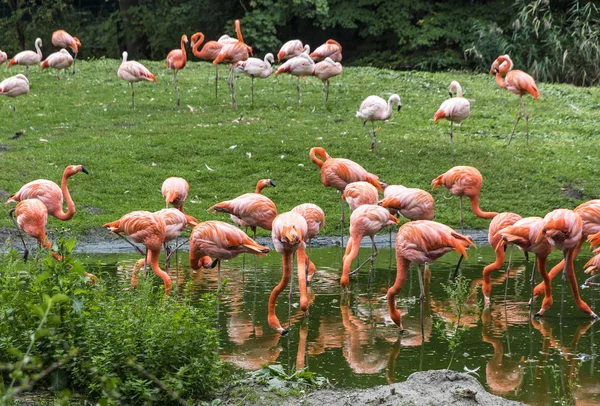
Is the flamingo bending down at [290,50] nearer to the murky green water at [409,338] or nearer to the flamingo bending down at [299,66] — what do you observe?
the flamingo bending down at [299,66]

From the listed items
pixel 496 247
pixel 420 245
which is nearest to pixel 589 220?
pixel 496 247

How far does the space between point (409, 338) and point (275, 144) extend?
724 cm

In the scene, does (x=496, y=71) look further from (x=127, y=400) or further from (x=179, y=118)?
(x=127, y=400)

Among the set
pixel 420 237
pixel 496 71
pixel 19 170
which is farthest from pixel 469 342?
pixel 496 71

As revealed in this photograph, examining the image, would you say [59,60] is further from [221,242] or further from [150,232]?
[221,242]

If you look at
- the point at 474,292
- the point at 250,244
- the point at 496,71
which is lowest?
the point at 474,292

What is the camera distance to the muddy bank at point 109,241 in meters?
10.1

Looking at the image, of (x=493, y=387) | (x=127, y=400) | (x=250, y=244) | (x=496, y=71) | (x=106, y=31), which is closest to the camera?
(x=127, y=400)

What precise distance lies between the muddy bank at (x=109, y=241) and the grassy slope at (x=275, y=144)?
8.3 inches

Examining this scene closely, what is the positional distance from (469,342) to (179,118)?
31.8 feet

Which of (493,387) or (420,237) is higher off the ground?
(420,237)

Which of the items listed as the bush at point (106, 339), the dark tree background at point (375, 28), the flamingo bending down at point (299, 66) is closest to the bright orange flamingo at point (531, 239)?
the bush at point (106, 339)

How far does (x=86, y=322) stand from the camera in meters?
4.86

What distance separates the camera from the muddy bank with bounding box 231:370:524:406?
4668 mm
